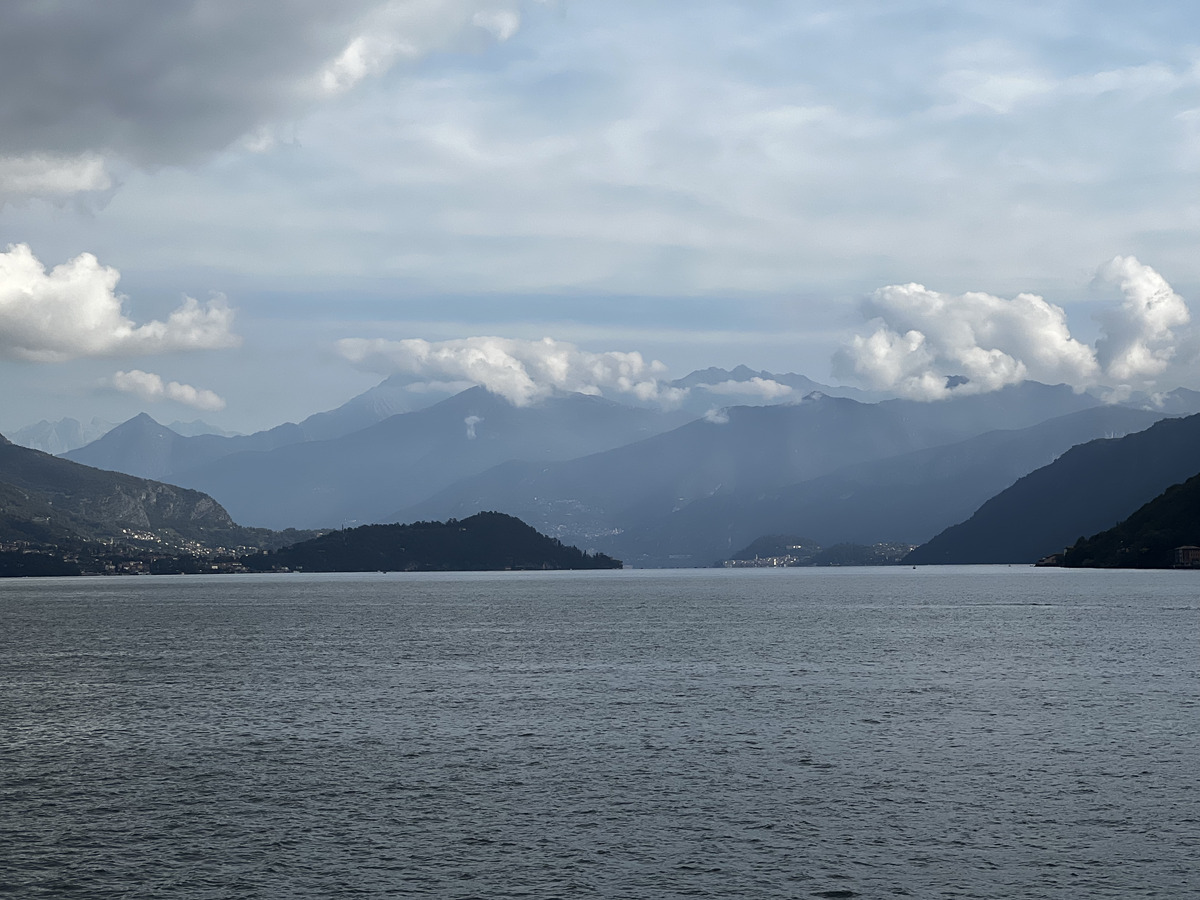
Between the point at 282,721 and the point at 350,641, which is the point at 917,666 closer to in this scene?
the point at 282,721

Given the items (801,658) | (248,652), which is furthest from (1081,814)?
(248,652)

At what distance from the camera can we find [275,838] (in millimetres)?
47562

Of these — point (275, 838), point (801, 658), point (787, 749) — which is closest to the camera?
point (275, 838)

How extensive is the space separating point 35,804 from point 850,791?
38.6 metres

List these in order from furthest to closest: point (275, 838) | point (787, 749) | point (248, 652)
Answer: point (248, 652) → point (787, 749) → point (275, 838)

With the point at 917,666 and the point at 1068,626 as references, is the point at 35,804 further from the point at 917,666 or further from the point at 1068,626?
the point at 1068,626

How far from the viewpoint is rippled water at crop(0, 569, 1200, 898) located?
4206cm

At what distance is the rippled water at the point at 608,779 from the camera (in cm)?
4206

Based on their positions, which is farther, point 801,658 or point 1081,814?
point 801,658

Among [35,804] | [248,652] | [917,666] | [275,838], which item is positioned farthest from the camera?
[248,652]

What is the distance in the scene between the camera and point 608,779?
5856 centimetres

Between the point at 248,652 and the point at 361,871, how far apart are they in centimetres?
10076

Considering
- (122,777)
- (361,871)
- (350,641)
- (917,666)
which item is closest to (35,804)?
(122,777)

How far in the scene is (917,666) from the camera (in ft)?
369
